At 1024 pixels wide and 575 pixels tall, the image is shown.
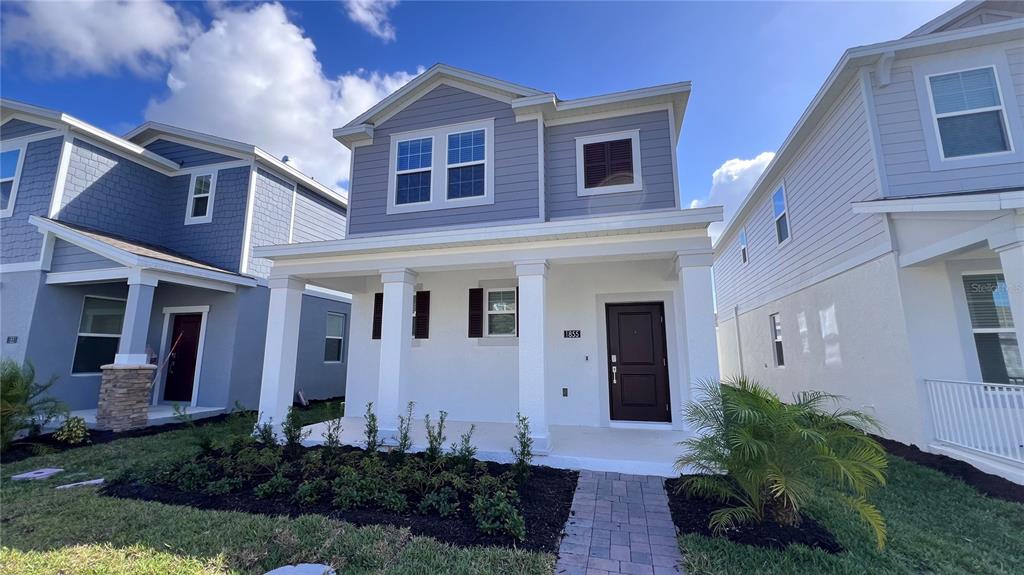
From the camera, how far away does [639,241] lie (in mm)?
5297

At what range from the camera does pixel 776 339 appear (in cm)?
1027

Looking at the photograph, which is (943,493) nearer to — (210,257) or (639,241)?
(639,241)

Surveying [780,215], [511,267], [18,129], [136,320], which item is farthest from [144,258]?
[780,215]

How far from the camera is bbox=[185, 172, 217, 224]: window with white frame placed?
998 cm

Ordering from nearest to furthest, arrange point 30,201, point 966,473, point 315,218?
point 966,473, point 30,201, point 315,218

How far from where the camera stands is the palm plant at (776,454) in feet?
10.3

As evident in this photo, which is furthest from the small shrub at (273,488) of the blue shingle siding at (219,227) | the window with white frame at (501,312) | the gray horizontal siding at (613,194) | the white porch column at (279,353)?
the blue shingle siding at (219,227)

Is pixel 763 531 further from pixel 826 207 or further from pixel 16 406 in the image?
pixel 16 406

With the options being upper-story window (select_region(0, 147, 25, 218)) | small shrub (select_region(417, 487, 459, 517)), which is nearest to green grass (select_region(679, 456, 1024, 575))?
small shrub (select_region(417, 487, 459, 517))

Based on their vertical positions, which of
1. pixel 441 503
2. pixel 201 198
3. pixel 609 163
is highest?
pixel 201 198

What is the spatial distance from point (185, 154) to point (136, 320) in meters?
5.08

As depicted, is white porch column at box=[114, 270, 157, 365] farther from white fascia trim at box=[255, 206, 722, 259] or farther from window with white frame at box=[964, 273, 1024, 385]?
window with white frame at box=[964, 273, 1024, 385]

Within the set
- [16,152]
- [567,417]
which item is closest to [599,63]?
[567,417]

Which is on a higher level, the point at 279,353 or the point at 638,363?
the point at 279,353
